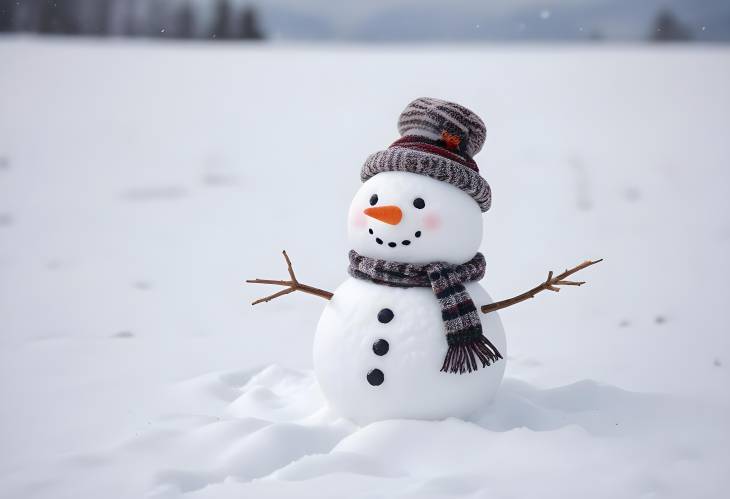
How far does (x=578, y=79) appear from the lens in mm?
13867

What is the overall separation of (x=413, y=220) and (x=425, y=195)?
135mm

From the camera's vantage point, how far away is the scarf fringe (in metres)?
3.15

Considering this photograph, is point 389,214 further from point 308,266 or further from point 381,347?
point 308,266

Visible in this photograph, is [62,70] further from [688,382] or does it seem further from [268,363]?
[688,382]

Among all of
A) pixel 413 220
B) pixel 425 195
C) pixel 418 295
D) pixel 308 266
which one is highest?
pixel 425 195

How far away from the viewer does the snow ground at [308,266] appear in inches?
118

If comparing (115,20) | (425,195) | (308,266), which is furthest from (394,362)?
(115,20)

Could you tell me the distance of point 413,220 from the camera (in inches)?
128

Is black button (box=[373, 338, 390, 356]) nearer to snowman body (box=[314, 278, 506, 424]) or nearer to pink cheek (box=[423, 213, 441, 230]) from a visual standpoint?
snowman body (box=[314, 278, 506, 424])

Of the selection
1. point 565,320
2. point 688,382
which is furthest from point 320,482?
point 565,320

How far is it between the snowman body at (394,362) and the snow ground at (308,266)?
114mm

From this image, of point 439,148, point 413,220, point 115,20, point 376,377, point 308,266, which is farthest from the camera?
point 115,20

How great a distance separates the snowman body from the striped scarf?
5 centimetres

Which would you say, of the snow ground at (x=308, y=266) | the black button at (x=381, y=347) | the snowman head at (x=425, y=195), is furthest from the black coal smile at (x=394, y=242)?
the snow ground at (x=308, y=266)
